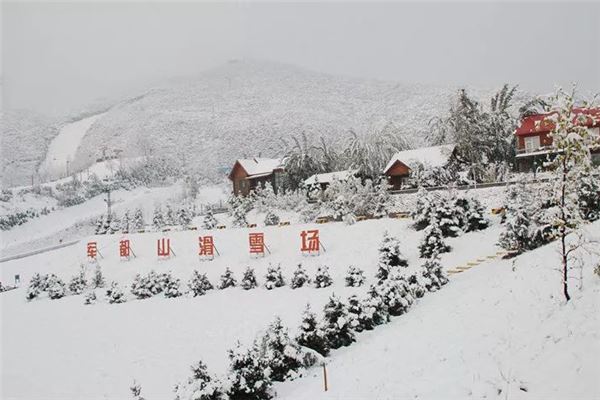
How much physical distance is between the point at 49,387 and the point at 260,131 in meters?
83.2

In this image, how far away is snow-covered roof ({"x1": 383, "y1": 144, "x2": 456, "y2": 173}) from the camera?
1220 inches

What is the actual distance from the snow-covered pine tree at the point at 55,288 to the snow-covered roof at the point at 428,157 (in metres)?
22.6

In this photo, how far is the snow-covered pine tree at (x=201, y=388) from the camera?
756 cm

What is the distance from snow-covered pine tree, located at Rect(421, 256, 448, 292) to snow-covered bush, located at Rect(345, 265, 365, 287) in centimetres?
295

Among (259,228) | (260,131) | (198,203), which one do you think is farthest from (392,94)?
(259,228)

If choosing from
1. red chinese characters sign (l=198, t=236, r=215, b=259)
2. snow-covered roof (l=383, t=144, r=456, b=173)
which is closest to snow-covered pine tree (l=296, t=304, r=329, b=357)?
red chinese characters sign (l=198, t=236, r=215, b=259)

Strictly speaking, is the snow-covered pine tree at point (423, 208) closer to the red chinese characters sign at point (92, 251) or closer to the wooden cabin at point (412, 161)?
the wooden cabin at point (412, 161)

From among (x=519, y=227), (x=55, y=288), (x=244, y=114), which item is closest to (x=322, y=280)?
(x=519, y=227)

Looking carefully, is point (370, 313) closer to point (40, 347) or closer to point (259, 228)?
point (40, 347)

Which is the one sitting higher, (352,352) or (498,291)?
(498,291)

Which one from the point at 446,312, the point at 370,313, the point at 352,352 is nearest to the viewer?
the point at 352,352

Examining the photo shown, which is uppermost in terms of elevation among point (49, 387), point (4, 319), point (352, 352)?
point (352, 352)

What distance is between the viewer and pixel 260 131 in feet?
301

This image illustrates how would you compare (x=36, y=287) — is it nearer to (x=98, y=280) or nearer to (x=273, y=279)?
(x=98, y=280)
